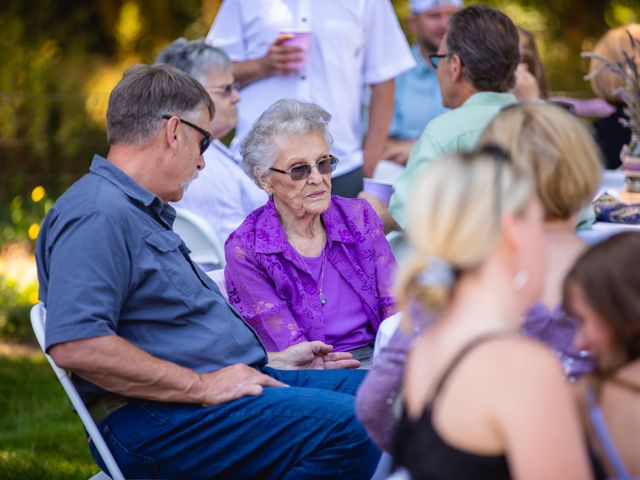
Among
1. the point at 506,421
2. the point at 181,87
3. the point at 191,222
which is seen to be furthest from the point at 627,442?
the point at 191,222

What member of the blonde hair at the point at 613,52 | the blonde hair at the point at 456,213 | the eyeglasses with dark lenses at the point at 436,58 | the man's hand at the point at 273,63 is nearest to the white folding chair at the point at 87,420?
the blonde hair at the point at 456,213

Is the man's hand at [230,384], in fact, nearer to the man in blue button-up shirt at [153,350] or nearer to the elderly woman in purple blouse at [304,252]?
the man in blue button-up shirt at [153,350]

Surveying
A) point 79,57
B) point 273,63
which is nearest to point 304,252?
point 273,63

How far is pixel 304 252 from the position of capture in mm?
3445

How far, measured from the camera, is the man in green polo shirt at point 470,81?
12.4 feet

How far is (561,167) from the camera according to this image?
215 cm

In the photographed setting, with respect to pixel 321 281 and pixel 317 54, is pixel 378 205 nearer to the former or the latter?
pixel 317 54

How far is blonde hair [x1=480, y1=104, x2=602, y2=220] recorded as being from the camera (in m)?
2.12

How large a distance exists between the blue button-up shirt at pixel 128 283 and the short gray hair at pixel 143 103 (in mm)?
116

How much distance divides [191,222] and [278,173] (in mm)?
803

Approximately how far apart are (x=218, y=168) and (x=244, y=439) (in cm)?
185

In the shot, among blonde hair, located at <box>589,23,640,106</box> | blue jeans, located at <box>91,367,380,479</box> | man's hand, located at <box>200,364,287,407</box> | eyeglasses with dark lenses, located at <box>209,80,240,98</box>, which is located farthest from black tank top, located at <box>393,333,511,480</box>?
blonde hair, located at <box>589,23,640,106</box>

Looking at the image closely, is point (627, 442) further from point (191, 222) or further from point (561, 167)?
point (191, 222)

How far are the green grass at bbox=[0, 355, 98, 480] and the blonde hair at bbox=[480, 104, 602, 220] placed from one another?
8.13 feet
